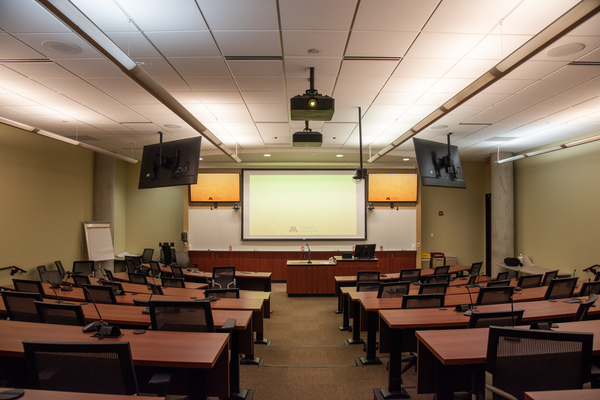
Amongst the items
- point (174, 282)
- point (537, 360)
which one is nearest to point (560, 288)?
point (537, 360)

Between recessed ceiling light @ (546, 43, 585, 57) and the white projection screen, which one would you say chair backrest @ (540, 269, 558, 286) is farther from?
the white projection screen

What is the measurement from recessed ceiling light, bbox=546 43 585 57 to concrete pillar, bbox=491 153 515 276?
6804mm

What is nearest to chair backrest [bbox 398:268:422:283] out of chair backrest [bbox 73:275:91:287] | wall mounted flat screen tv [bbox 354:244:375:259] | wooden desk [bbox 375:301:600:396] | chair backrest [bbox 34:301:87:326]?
wall mounted flat screen tv [bbox 354:244:375:259]

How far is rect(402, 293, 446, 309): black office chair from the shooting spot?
3.86 m

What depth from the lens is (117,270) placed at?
11133mm

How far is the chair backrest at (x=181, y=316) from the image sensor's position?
9.55 ft

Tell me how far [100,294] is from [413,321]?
3.60 m

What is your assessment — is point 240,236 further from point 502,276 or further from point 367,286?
point 502,276

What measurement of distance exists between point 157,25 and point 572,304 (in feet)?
17.7

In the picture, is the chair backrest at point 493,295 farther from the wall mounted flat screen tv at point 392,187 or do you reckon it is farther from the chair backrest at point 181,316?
the wall mounted flat screen tv at point 392,187

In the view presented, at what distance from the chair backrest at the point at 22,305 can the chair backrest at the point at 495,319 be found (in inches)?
151

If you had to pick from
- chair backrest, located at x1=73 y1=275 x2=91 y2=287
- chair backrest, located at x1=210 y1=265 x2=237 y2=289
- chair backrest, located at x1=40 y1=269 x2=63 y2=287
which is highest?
chair backrest, located at x1=73 y1=275 x2=91 y2=287

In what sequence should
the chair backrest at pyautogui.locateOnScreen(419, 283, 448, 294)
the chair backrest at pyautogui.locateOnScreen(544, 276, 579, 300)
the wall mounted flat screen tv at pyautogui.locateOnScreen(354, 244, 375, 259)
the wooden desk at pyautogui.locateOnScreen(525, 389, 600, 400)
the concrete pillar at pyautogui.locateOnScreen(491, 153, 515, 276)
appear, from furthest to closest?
the concrete pillar at pyautogui.locateOnScreen(491, 153, 515, 276) < the wall mounted flat screen tv at pyautogui.locateOnScreen(354, 244, 375, 259) < the chair backrest at pyautogui.locateOnScreen(544, 276, 579, 300) < the chair backrest at pyautogui.locateOnScreen(419, 283, 448, 294) < the wooden desk at pyautogui.locateOnScreen(525, 389, 600, 400)

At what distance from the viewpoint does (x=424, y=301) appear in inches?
155
